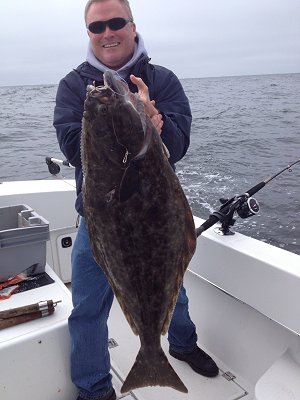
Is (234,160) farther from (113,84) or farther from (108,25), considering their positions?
(113,84)

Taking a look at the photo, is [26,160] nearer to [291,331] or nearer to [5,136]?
[5,136]

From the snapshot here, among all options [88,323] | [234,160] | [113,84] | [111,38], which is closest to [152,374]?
[88,323]

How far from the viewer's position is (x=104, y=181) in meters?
2.17

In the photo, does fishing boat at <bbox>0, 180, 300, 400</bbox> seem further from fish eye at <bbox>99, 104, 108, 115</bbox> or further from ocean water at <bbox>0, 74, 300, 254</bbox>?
ocean water at <bbox>0, 74, 300, 254</bbox>

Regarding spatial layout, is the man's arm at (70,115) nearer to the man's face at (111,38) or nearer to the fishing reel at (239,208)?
the man's face at (111,38)

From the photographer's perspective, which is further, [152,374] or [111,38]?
[111,38]

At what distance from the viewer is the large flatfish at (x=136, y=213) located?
2.09 metres

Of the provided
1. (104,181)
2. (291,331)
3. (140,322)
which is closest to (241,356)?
(291,331)

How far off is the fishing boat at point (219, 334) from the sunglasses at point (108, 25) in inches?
71.9

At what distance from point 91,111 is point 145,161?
0.36 metres

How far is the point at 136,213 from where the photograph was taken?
86.0 inches

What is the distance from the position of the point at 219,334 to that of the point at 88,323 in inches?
56.3

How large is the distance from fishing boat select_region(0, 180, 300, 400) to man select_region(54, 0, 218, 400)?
0.15m

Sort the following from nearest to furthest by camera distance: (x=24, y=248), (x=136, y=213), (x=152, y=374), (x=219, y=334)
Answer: (x=136, y=213), (x=152, y=374), (x=24, y=248), (x=219, y=334)
